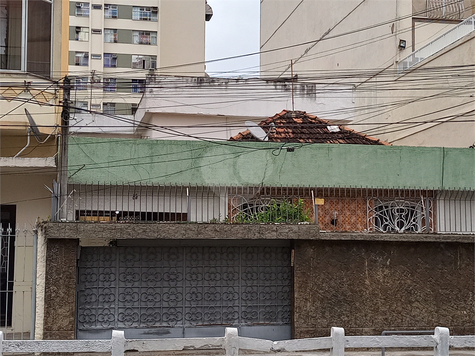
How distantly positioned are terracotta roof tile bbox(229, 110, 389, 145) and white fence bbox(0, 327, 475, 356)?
6530 mm

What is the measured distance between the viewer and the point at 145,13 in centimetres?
4488

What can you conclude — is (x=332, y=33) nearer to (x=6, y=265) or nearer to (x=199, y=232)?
(x=199, y=232)

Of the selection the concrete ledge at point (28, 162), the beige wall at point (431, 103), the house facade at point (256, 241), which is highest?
the beige wall at point (431, 103)

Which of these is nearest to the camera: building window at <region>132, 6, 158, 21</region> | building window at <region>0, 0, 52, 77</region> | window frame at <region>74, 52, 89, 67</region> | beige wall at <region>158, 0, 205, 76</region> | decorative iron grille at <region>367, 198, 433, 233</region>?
decorative iron grille at <region>367, 198, 433, 233</region>

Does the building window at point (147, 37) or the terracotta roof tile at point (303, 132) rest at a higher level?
the building window at point (147, 37)

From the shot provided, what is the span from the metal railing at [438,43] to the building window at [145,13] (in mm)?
26976

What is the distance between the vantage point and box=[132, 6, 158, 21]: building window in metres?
44.6

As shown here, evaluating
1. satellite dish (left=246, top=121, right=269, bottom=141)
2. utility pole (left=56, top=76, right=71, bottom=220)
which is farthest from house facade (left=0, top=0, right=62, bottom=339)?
satellite dish (left=246, top=121, right=269, bottom=141)

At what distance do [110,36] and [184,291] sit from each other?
1444 inches

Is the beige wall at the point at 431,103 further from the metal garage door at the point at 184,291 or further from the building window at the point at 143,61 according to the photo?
the building window at the point at 143,61

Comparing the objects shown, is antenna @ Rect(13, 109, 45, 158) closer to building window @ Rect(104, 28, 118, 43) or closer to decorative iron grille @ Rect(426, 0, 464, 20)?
decorative iron grille @ Rect(426, 0, 464, 20)

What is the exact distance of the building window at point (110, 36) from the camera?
150 ft

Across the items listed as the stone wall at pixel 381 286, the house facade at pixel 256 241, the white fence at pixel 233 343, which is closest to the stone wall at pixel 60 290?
the house facade at pixel 256 241

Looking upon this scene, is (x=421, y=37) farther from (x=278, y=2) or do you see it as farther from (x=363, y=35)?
(x=278, y=2)
